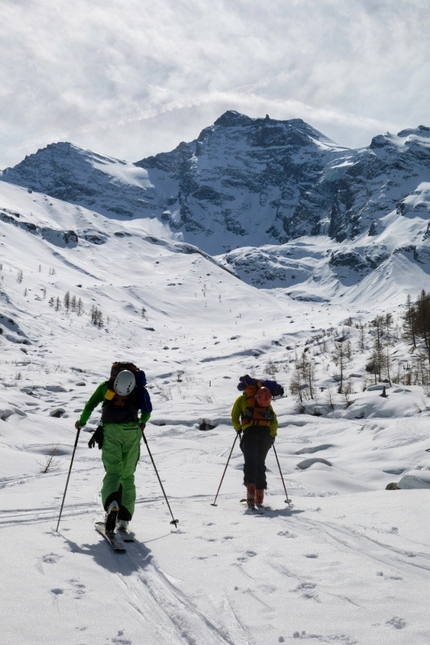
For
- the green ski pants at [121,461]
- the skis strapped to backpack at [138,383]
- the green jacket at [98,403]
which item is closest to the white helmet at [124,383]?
the skis strapped to backpack at [138,383]

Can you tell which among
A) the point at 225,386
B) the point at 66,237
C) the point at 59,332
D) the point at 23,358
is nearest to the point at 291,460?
the point at 225,386

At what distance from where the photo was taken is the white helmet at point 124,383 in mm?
5398

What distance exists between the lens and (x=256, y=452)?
7.38m

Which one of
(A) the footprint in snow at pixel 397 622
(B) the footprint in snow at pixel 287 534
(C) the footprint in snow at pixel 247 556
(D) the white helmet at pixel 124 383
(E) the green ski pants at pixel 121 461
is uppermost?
(D) the white helmet at pixel 124 383

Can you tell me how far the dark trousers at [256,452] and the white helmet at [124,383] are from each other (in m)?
2.79

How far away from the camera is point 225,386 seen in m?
32.8

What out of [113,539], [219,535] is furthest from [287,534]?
[113,539]

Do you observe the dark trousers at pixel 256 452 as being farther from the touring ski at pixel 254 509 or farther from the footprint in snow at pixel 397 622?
the footprint in snow at pixel 397 622

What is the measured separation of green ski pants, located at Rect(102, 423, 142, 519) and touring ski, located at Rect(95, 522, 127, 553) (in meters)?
0.28

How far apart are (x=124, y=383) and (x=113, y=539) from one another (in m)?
1.74

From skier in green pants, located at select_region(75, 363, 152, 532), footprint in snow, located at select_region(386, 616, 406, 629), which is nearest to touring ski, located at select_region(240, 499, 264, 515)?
skier in green pants, located at select_region(75, 363, 152, 532)

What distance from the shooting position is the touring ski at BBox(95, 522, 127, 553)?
457 centimetres

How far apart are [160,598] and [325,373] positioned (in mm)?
32512

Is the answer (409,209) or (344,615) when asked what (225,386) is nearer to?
(344,615)
